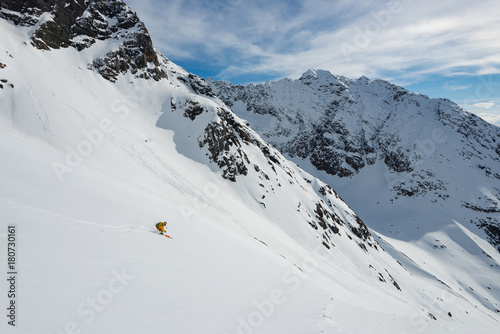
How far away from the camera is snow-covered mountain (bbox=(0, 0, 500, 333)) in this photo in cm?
612

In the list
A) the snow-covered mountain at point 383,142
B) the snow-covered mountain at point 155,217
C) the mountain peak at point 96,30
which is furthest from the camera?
the snow-covered mountain at point 383,142

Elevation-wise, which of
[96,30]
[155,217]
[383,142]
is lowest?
[155,217]

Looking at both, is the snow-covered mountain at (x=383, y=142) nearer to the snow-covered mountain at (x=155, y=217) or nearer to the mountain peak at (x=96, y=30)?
the snow-covered mountain at (x=155, y=217)

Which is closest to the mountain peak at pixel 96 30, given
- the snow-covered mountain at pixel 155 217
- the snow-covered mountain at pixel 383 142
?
the snow-covered mountain at pixel 155 217

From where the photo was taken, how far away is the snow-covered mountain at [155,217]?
612 cm

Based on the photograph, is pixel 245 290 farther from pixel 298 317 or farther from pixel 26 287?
pixel 26 287

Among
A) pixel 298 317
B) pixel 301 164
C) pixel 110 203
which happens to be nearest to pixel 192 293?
pixel 298 317

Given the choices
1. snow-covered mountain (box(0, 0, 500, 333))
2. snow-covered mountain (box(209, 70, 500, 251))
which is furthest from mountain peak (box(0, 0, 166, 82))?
snow-covered mountain (box(209, 70, 500, 251))

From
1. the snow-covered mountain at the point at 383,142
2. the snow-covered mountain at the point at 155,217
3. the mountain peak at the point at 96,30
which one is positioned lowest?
the snow-covered mountain at the point at 155,217

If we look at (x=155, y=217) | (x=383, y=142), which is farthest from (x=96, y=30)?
(x=383, y=142)

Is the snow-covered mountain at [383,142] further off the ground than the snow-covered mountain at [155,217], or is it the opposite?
the snow-covered mountain at [383,142]

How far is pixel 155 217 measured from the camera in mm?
13508

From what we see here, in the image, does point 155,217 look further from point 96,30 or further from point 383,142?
point 383,142

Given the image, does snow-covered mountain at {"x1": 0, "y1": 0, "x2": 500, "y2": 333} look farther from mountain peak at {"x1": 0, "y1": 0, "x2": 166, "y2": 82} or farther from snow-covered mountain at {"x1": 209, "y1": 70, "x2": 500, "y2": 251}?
snow-covered mountain at {"x1": 209, "y1": 70, "x2": 500, "y2": 251}
